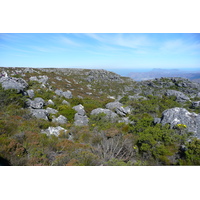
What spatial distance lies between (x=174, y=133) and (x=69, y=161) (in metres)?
4.19

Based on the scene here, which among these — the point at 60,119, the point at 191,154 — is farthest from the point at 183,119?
the point at 60,119

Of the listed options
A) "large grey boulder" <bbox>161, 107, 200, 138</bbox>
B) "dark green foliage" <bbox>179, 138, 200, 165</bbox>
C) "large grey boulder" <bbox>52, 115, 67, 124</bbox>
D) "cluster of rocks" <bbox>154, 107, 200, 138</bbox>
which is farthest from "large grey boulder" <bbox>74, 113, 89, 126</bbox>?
"dark green foliage" <bbox>179, 138, 200, 165</bbox>

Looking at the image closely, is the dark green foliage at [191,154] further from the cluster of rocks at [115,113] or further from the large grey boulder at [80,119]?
the large grey boulder at [80,119]

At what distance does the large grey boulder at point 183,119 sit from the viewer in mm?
5132

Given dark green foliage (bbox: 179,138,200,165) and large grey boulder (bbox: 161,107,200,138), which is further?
large grey boulder (bbox: 161,107,200,138)

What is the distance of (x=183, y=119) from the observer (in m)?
5.65

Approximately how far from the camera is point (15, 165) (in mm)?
3383

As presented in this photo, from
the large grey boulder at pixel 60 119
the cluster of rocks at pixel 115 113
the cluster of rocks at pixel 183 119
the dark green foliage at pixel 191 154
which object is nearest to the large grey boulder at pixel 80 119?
the large grey boulder at pixel 60 119

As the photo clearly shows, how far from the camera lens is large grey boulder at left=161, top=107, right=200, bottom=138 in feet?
16.8

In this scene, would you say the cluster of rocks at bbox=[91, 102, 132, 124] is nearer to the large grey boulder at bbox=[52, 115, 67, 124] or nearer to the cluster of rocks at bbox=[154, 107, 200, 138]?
the large grey boulder at bbox=[52, 115, 67, 124]

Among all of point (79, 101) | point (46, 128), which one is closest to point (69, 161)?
point (46, 128)

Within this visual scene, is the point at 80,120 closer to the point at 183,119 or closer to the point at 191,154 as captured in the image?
the point at 183,119

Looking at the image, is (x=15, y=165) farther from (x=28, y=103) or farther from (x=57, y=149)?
(x=28, y=103)

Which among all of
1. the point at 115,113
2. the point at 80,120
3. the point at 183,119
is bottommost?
the point at 80,120
